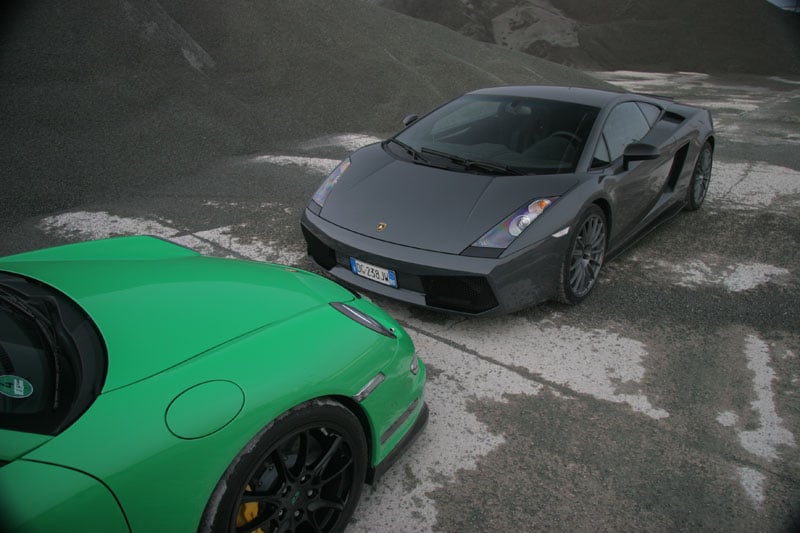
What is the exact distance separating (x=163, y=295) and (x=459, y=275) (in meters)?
1.64

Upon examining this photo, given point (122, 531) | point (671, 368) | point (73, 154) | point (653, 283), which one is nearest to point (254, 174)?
point (73, 154)

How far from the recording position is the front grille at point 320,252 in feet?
12.2

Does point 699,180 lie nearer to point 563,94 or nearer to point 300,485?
point 563,94

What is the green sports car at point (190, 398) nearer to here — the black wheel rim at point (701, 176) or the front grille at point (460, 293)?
the front grille at point (460, 293)

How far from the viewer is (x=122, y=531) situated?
4.68ft

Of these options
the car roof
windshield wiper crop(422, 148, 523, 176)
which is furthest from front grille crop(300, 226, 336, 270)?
the car roof

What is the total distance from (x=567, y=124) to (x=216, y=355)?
326cm

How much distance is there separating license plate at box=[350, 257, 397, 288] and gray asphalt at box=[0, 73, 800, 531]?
0.38m

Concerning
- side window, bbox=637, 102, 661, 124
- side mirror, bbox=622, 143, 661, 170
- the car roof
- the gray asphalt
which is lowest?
the gray asphalt

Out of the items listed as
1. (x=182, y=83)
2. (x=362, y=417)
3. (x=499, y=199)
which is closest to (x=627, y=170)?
(x=499, y=199)

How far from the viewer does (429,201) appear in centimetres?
364

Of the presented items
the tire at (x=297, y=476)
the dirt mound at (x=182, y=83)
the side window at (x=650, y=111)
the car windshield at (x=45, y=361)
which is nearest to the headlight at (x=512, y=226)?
the tire at (x=297, y=476)

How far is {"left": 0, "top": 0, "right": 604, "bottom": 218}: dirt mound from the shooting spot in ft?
21.6

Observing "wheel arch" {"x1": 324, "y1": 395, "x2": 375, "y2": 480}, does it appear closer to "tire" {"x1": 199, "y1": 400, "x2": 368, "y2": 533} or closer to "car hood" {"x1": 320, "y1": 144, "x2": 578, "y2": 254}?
"tire" {"x1": 199, "y1": 400, "x2": 368, "y2": 533}
